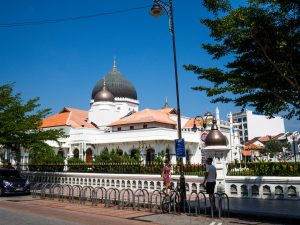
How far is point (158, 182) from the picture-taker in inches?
672

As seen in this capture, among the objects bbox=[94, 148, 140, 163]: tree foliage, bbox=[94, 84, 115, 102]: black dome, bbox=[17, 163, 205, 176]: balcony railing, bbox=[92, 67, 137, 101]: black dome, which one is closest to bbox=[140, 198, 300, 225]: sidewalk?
bbox=[17, 163, 205, 176]: balcony railing

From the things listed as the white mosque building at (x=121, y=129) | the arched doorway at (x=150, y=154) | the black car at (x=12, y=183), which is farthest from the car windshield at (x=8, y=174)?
the arched doorway at (x=150, y=154)

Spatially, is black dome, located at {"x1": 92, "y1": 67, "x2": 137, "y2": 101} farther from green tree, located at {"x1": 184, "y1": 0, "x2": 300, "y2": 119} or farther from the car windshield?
green tree, located at {"x1": 184, "y1": 0, "x2": 300, "y2": 119}

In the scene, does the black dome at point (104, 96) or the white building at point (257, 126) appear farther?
the white building at point (257, 126)

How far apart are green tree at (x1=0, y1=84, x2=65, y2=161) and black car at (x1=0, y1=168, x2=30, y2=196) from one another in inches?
86.8

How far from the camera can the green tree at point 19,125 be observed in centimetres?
2041

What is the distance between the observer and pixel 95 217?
11172 mm

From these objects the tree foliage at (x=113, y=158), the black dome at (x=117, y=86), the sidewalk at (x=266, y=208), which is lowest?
the sidewalk at (x=266, y=208)

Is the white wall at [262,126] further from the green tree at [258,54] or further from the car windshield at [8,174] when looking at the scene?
the green tree at [258,54]

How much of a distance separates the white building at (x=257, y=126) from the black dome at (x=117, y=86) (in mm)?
74227

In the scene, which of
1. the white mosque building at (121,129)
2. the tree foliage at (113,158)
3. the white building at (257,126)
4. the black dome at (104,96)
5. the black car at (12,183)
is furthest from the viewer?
the white building at (257,126)

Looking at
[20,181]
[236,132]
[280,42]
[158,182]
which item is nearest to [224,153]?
[158,182]

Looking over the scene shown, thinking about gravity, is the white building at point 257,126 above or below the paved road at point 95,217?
above

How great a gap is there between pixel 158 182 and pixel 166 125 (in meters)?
33.2
